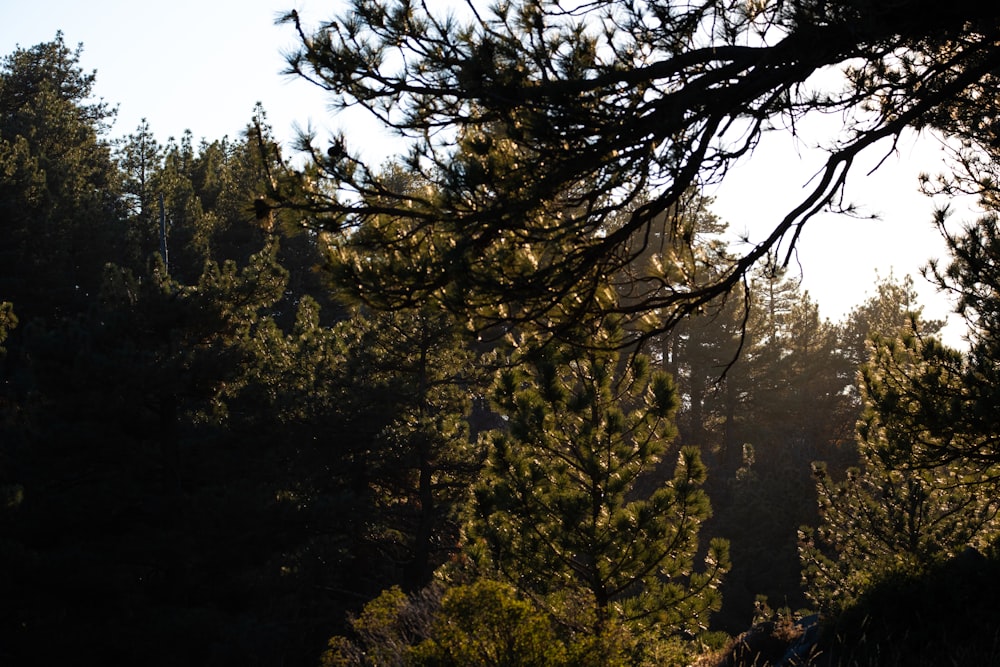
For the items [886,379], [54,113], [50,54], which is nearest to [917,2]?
[886,379]

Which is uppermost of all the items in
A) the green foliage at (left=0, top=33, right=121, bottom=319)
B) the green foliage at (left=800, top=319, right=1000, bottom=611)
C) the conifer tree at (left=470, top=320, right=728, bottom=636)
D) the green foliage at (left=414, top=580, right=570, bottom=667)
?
the green foliage at (left=0, top=33, right=121, bottom=319)

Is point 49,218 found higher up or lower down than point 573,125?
higher up

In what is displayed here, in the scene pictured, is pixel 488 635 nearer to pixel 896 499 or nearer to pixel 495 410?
pixel 495 410

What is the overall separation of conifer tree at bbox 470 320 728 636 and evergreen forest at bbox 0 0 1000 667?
0.03m

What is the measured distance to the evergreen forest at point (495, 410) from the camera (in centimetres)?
586

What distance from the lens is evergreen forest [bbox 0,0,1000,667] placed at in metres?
5.86

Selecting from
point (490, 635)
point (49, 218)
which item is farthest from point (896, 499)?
point (49, 218)

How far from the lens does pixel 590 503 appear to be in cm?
973

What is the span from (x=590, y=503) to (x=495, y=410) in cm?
140

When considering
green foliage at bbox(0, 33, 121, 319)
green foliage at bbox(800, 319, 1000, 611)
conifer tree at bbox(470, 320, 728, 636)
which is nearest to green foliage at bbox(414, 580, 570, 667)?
conifer tree at bbox(470, 320, 728, 636)

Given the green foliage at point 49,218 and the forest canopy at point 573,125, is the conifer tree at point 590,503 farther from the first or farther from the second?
the green foliage at point 49,218

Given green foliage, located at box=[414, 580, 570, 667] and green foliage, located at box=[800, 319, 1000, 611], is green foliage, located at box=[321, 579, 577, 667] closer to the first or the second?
green foliage, located at box=[414, 580, 570, 667]

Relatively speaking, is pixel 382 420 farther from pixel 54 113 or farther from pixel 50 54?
pixel 50 54

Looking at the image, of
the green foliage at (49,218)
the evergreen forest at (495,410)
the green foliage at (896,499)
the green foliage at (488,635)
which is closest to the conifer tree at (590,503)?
the evergreen forest at (495,410)
